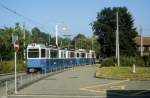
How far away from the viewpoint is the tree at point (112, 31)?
87.4 meters

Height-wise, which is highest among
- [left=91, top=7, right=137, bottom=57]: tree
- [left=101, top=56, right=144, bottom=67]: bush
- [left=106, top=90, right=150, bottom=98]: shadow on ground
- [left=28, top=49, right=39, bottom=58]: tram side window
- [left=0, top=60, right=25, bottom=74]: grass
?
[left=91, top=7, right=137, bottom=57]: tree

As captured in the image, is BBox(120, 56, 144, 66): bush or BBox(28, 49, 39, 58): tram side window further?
BBox(120, 56, 144, 66): bush

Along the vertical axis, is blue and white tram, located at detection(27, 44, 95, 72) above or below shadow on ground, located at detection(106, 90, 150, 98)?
above

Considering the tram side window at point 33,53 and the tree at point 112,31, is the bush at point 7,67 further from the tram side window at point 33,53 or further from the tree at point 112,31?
the tree at point 112,31

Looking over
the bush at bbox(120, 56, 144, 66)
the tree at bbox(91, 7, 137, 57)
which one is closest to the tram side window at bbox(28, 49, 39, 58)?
the bush at bbox(120, 56, 144, 66)

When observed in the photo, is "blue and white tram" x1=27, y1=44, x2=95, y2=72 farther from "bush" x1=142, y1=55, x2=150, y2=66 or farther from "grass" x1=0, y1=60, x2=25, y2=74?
"bush" x1=142, y1=55, x2=150, y2=66

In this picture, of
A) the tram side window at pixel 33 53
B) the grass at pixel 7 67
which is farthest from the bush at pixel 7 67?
the tram side window at pixel 33 53

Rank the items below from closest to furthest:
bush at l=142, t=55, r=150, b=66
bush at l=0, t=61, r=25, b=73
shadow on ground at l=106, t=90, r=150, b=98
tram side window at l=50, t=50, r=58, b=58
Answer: shadow on ground at l=106, t=90, r=150, b=98, tram side window at l=50, t=50, r=58, b=58, bush at l=0, t=61, r=25, b=73, bush at l=142, t=55, r=150, b=66

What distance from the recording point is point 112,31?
9106cm

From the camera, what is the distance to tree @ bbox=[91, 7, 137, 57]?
87438mm

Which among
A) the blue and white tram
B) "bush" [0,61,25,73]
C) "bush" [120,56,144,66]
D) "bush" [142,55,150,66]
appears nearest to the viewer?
the blue and white tram

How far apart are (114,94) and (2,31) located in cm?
5466

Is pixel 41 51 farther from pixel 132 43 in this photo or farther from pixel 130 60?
pixel 132 43

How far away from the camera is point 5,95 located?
68.9 ft
